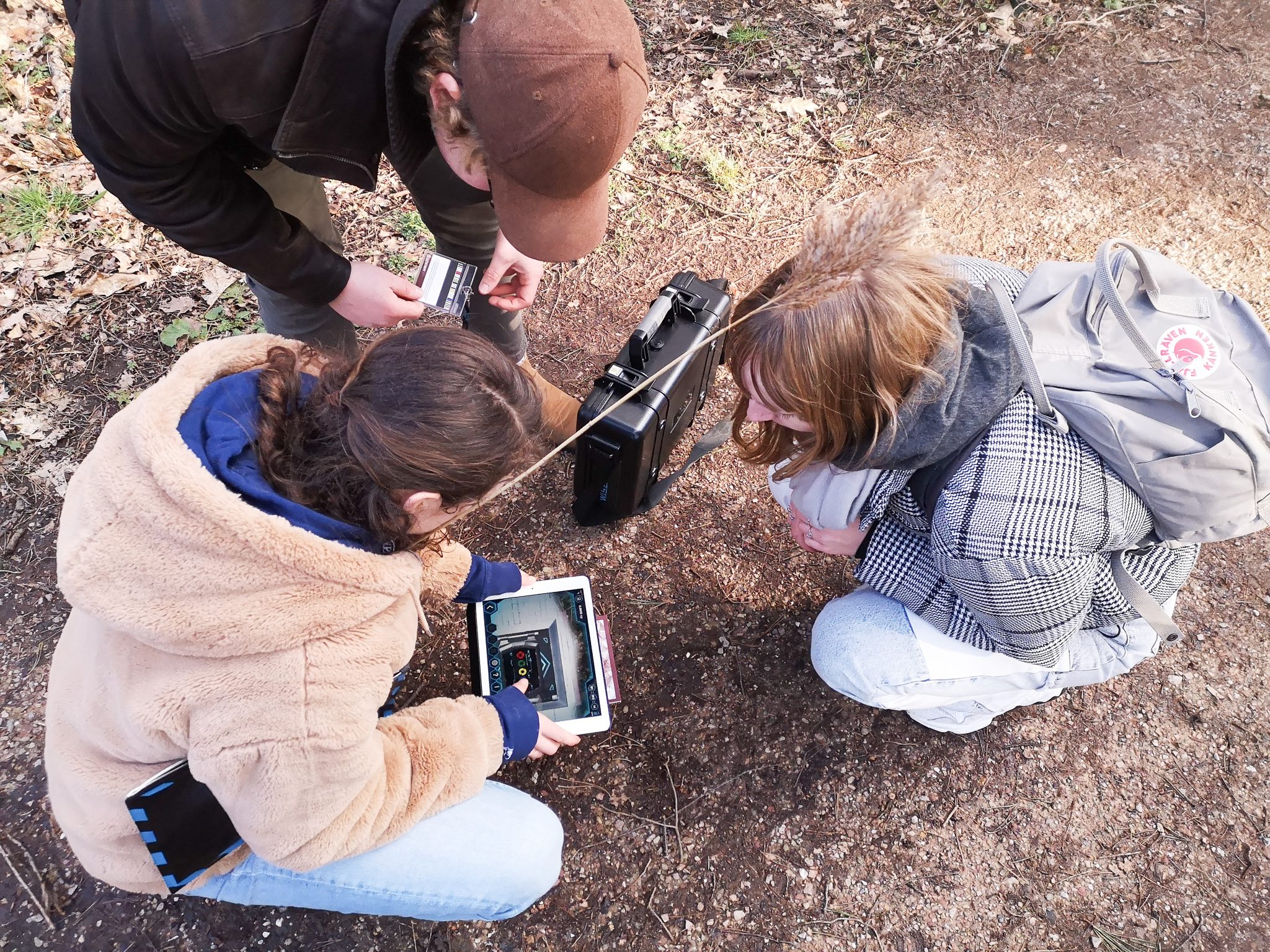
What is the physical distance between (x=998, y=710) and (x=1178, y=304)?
1195mm

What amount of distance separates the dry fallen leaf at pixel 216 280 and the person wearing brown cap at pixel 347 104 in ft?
4.57

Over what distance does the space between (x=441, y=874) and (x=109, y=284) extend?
2860mm

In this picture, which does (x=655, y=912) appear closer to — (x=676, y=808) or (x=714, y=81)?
(x=676, y=808)

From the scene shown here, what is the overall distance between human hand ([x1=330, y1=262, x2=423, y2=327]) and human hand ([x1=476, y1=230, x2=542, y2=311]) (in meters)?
0.22

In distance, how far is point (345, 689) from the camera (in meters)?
1.30

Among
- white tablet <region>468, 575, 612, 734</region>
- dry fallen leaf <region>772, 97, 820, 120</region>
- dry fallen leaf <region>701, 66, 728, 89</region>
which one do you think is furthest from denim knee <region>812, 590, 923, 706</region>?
dry fallen leaf <region>701, 66, 728, 89</region>

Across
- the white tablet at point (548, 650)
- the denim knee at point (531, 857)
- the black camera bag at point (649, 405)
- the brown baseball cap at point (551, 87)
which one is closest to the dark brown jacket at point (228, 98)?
the brown baseball cap at point (551, 87)

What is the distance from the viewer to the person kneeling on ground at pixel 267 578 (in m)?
1.19

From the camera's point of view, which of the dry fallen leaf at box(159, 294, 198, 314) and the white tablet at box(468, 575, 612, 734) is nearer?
the white tablet at box(468, 575, 612, 734)

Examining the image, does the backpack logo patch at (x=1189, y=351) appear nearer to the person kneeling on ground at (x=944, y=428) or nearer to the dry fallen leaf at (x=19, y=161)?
the person kneeling on ground at (x=944, y=428)

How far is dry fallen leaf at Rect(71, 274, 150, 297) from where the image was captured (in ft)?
9.95

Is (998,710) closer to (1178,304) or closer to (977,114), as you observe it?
(1178,304)

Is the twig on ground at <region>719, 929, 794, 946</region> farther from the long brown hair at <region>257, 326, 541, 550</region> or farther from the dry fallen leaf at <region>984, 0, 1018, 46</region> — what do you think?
the dry fallen leaf at <region>984, 0, 1018, 46</region>

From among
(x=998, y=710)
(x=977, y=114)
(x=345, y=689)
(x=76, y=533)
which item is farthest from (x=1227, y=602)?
(x=76, y=533)
